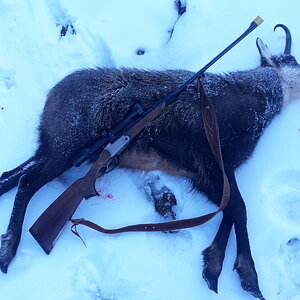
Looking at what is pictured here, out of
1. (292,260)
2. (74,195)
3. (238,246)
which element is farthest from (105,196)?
(292,260)

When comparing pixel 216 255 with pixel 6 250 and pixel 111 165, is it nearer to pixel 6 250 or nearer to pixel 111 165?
pixel 111 165

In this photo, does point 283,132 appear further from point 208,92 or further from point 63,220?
point 63,220

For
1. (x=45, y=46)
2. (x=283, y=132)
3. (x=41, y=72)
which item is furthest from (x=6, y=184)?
(x=283, y=132)

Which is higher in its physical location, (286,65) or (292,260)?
(286,65)

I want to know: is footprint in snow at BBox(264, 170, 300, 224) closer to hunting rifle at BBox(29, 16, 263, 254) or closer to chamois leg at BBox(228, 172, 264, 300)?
chamois leg at BBox(228, 172, 264, 300)

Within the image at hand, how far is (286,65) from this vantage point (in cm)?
450

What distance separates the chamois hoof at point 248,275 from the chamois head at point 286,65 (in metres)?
1.73

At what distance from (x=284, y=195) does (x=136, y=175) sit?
1477 millimetres

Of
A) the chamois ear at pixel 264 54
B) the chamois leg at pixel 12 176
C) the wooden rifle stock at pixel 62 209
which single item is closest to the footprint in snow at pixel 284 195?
the chamois ear at pixel 264 54

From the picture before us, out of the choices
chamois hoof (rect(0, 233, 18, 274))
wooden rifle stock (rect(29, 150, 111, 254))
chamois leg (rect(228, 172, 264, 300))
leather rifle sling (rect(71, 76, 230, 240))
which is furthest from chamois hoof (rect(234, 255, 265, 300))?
chamois hoof (rect(0, 233, 18, 274))

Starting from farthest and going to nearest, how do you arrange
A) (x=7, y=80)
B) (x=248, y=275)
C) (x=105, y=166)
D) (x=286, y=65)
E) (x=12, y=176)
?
(x=7, y=80) → (x=286, y=65) → (x=12, y=176) → (x=105, y=166) → (x=248, y=275)

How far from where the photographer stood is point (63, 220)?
3.76m

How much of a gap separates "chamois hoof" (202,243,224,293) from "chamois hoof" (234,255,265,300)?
0.17 meters

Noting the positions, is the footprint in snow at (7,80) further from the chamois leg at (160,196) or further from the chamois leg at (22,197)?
the chamois leg at (160,196)
